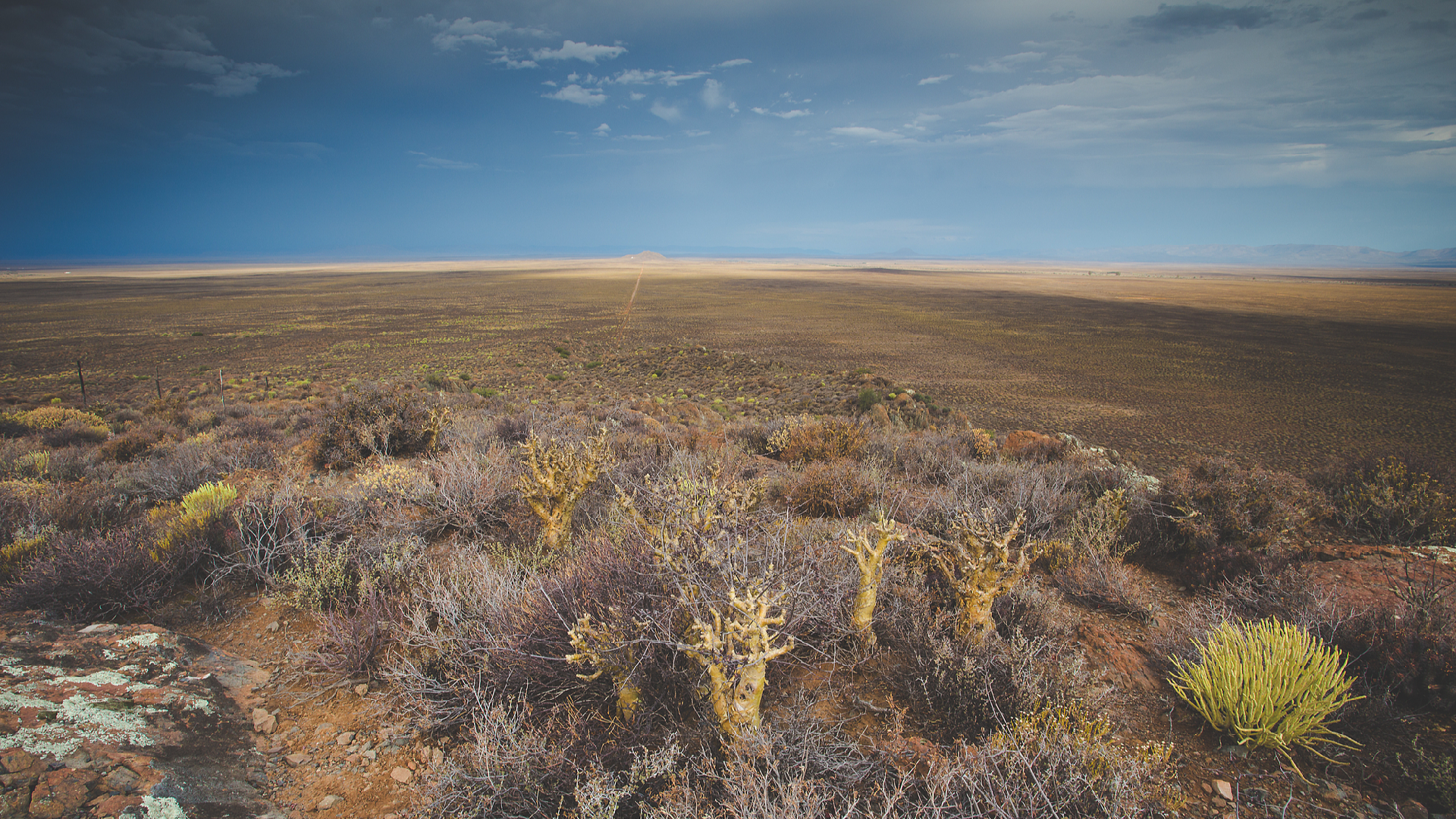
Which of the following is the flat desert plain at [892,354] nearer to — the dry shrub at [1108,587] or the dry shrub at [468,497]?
the dry shrub at [1108,587]

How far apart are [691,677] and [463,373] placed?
19675 mm

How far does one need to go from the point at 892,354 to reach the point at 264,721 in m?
24.7

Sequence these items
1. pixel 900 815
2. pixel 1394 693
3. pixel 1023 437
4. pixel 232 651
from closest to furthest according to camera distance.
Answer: pixel 900 815 < pixel 1394 693 < pixel 232 651 < pixel 1023 437

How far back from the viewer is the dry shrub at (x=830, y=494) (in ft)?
17.4

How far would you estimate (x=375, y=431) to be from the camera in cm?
729

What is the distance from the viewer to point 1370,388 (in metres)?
18.0

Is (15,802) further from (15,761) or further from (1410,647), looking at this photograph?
(1410,647)

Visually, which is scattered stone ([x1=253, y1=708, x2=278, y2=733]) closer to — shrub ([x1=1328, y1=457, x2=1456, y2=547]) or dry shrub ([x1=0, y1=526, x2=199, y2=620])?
dry shrub ([x1=0, y1=526, x2=199, y2=620])

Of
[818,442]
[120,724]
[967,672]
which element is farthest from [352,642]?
[818,442]

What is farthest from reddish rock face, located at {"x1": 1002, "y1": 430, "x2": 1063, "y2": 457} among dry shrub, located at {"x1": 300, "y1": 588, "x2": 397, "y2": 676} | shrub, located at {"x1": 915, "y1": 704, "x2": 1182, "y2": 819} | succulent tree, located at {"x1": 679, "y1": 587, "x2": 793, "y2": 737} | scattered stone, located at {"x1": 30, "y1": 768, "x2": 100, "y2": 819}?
scattered stone, located at {"x1": 30, "y1": 768, "x2": 100, "y2": 819}

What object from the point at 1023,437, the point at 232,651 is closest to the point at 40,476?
the point at 232,651

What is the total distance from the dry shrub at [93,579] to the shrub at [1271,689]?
5.88m

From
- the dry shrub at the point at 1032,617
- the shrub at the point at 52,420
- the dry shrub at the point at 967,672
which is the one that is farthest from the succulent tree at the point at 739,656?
the shrub at the point at 52,420

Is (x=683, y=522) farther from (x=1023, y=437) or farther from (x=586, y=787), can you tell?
(x=1023, y=437)
